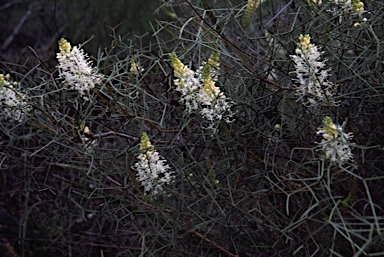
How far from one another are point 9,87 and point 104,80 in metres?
0.25

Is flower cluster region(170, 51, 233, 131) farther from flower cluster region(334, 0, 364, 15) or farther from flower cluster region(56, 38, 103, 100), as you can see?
flower cluster region(334, 0, 364, 15)

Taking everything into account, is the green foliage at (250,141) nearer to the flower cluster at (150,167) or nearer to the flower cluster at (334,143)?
the flower cluster at (150,167)

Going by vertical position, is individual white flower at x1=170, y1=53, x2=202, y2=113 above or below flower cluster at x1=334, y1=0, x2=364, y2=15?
below

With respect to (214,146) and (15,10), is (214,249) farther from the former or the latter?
(15,10)

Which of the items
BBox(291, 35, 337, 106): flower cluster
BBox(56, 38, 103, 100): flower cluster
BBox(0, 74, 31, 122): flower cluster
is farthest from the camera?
BBox(0, 74, 31, 122): flower cluster

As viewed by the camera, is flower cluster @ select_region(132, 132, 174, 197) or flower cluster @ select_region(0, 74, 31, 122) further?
flower cluster @ select_region(0, 74, 31, 122)

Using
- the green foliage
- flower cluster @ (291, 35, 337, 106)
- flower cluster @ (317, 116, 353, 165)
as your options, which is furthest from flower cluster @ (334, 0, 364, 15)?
flower cluster @ (317, 116, 353, 165)

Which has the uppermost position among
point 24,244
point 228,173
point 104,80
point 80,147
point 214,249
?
point 104,80

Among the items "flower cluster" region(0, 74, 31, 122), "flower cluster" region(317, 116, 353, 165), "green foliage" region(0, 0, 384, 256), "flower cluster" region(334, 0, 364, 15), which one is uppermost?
"flower cluster" region(334, 0, 364, 15)

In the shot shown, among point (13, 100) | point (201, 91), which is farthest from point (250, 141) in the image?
point (13, 100)

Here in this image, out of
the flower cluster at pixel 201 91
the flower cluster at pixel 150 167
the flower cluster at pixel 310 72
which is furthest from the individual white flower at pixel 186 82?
the flower cluster at pixel 310 72

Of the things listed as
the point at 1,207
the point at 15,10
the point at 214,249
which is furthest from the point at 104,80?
the point at 15,10

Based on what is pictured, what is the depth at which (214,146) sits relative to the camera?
1.69 metres

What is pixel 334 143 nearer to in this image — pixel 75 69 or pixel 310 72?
pixel 310 72
